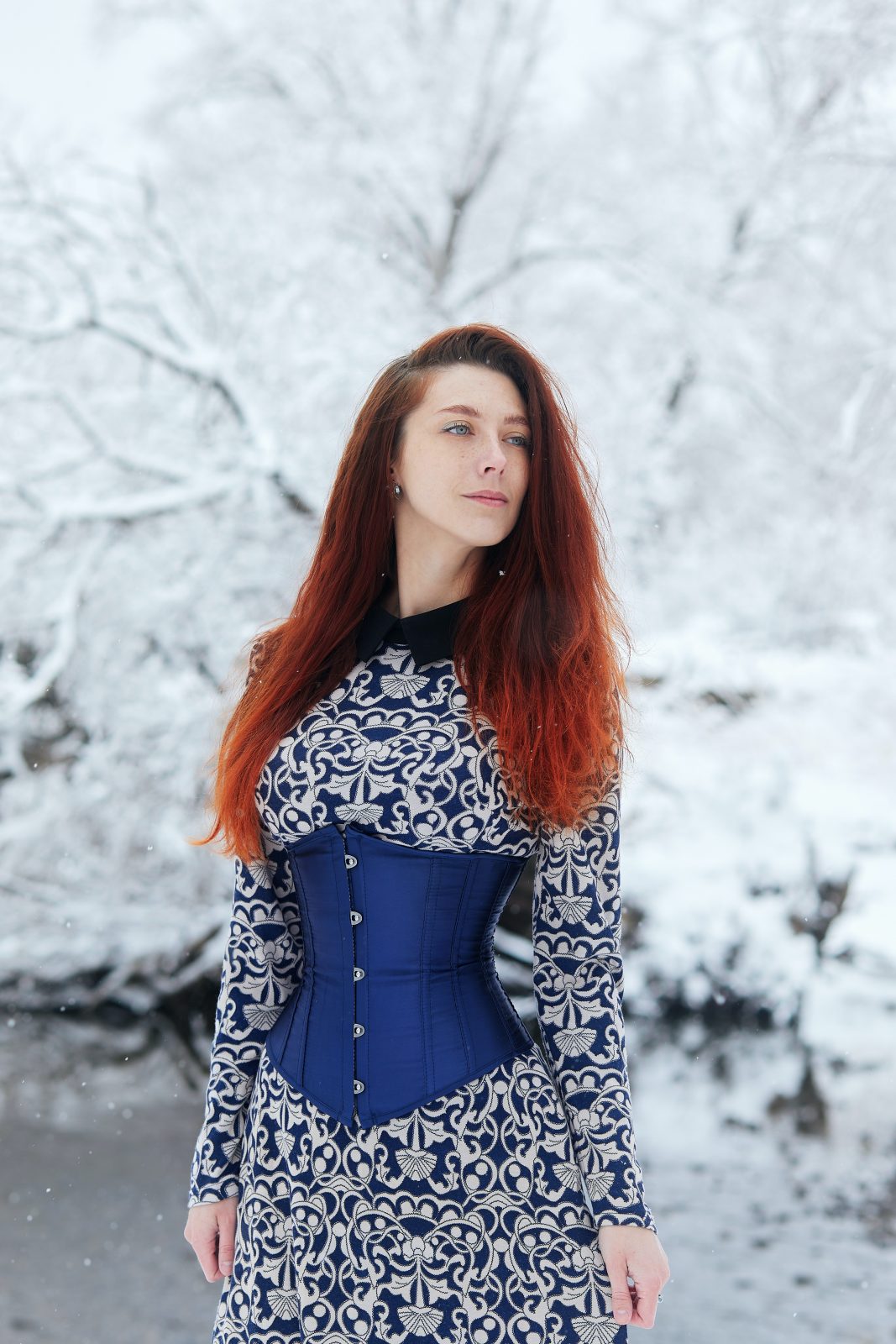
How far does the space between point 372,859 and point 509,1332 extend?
A: 0.41 m

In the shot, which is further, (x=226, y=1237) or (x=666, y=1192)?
(x=666, y=1192)

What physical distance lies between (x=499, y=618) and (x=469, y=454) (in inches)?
6.5

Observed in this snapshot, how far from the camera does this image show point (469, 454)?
1.06 m

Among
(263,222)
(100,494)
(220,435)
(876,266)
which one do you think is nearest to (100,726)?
(100,494)

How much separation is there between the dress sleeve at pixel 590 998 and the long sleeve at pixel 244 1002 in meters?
0.28

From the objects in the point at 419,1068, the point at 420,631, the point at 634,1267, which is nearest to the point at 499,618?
the point at 420,631

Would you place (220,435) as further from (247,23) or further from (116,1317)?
(116,1317)

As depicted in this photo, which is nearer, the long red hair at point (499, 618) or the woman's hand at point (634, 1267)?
the woman's hand at point (634, 1267)

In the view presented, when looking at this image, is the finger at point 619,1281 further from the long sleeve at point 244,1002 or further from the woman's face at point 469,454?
the woman's face at point 469,454

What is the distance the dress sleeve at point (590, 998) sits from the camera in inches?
35.7

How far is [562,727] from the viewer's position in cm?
99

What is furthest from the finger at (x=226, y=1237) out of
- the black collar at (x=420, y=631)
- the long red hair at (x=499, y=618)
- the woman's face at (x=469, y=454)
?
the woman's face at (x=469, y=454)

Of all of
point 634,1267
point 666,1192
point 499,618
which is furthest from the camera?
point 666,1192

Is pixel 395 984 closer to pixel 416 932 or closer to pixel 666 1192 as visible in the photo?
pixel 416 932
